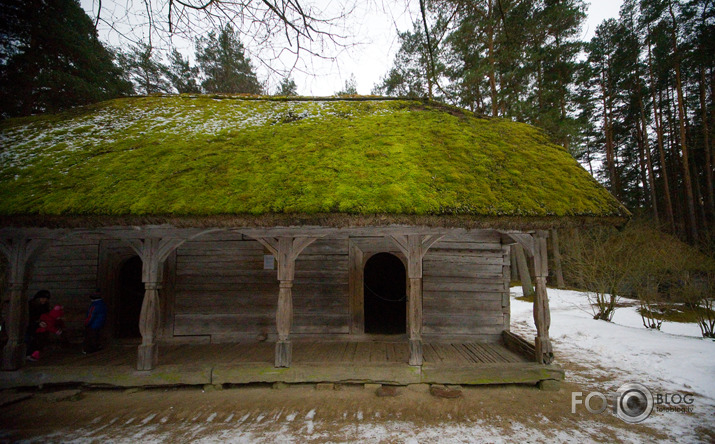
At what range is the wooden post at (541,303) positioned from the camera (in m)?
5.53

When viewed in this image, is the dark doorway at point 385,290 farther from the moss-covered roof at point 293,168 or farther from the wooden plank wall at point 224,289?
the moss-covered roof at point 293,168

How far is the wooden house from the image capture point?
5082 mm

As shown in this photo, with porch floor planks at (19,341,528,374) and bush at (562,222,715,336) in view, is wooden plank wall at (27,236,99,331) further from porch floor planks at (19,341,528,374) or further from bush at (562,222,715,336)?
bush at (562,222,715,336)

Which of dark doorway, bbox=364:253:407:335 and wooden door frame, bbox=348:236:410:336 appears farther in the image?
dark doorway, bbox=364:253:407:335

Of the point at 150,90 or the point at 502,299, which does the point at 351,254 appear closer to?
the point at 502,299

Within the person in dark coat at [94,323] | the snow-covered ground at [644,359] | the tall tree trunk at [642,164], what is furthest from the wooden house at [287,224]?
the tall tree trunk at [642,164]

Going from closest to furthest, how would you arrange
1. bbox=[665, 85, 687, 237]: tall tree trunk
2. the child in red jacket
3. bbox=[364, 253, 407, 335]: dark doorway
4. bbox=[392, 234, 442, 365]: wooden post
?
bbox=[392, 234, 442, 365]: wooden post
the child in red jacket
bbox=[364, 253, 407, 335]: dark doorway
bbox=[665, 85, 687, 237]: tall tree trunk

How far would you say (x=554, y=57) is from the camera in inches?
608

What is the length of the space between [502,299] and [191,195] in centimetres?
698

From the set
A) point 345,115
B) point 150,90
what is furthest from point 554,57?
point 150,90

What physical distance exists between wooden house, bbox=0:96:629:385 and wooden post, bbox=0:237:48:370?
3 centimetres

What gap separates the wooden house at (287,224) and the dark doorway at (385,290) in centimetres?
84

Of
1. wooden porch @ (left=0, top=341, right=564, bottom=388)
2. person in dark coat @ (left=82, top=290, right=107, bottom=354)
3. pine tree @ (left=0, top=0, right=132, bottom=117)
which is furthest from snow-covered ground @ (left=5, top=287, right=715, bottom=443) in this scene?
pine tree @ (left=0, top=0, right=132, bottom=117)

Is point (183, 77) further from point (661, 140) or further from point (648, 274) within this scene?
point (661, 140)
